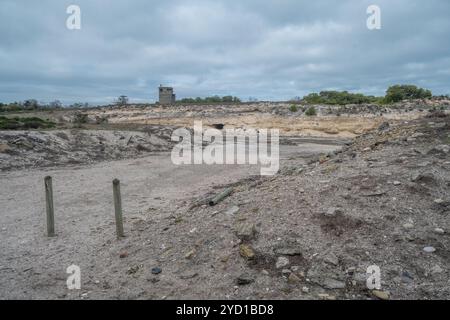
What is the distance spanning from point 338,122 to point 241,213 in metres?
35.7

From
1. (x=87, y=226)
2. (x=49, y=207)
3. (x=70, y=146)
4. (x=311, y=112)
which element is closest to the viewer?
(x=49, y=207)

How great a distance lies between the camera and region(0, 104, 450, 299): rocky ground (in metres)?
4.66

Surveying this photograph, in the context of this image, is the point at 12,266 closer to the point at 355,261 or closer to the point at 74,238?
the point at 74,238

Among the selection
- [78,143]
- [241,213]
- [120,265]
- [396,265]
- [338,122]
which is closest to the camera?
[396,265]

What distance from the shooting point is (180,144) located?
1046 inches

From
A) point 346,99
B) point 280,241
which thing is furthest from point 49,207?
point 346,99

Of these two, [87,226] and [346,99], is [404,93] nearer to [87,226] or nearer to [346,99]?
[346,99]

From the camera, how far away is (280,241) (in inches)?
215

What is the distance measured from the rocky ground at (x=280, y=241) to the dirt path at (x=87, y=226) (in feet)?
0.11

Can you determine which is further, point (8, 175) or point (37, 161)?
point (37, 161)

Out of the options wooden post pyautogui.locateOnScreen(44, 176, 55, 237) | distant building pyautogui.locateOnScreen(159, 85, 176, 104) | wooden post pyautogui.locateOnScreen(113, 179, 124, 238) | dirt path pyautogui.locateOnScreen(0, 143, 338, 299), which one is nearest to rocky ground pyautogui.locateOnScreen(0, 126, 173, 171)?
dirt path pyautogui.locateOnScreen(0, 143, 338, 299)

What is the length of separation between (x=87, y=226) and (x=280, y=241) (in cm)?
463

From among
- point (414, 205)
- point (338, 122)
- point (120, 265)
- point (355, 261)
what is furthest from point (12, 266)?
point (338, 122)

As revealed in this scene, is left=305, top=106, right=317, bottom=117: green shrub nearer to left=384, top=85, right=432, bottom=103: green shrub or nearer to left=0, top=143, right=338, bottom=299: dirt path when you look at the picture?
left=384, top=85, right=432, bottom=103: green shrub
